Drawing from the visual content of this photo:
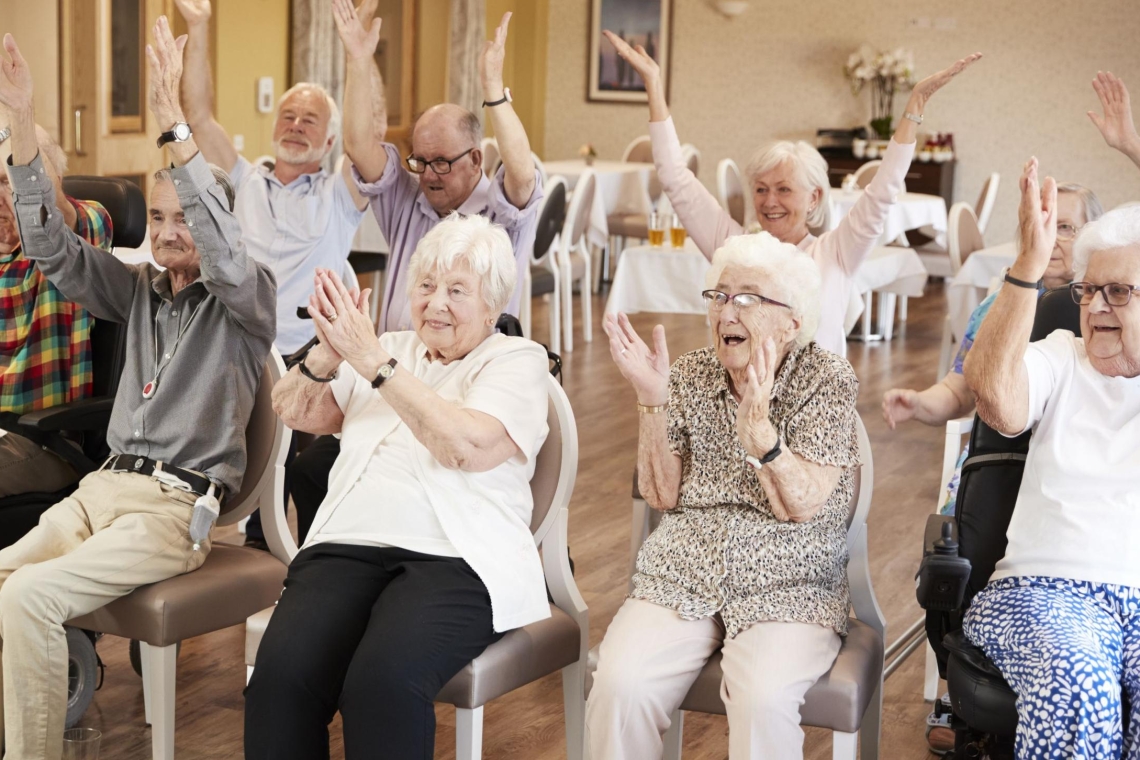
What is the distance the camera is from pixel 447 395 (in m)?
2.34

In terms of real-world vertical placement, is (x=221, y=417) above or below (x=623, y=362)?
below

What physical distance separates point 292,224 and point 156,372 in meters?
1.26

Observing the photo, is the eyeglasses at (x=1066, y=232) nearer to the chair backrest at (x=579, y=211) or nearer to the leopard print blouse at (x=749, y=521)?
the leopard print blouse at (x=749, y=521)

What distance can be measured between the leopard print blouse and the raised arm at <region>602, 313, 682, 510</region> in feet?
0.09

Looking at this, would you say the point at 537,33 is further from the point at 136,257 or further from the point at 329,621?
the point at 329,621

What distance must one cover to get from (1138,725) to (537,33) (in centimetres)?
1066

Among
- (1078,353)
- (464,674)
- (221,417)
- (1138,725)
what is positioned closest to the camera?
(1138,725)

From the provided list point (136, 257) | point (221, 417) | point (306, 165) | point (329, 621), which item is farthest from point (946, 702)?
point (136, 257)

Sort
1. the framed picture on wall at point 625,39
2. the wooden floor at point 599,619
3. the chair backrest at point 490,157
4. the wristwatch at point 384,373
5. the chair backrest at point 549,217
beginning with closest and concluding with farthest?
the wristwatch at point 384,373
the wooden floor at point 599,619
the chair backrest at point 549,217
the chair backrest at point 490,157
the framed picture on wall at point 625,39

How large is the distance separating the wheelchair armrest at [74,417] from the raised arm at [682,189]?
55.4 inches

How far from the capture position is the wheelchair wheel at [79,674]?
2.65 m

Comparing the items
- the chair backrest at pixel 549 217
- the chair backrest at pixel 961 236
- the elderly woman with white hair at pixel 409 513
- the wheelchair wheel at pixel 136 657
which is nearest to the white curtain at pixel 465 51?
the chair backrest at pixel 549 217

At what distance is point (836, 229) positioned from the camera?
3066 millimetres

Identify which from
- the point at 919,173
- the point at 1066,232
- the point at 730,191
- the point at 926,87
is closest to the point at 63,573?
the point at 926,87
